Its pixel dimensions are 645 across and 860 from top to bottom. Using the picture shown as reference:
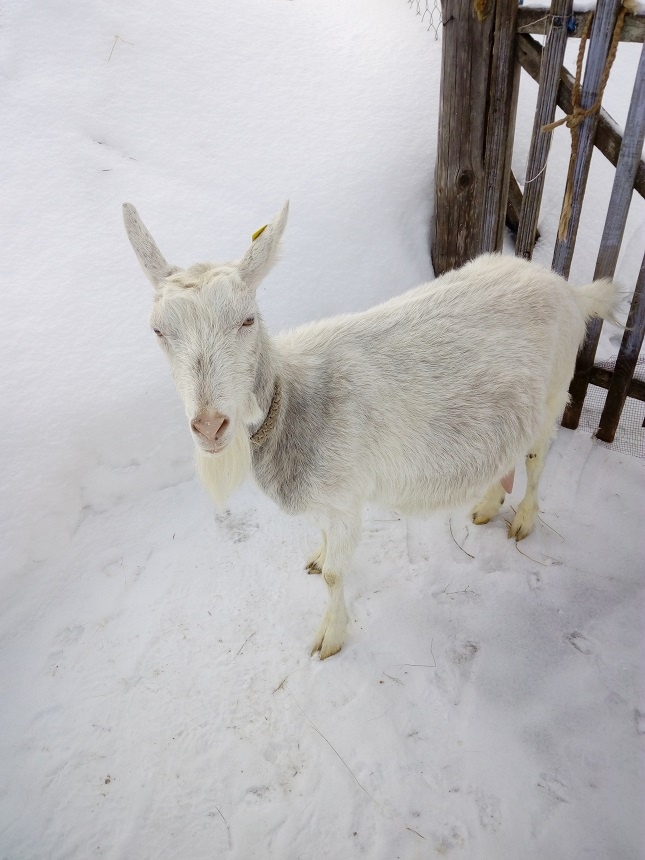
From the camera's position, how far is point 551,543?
3.18m

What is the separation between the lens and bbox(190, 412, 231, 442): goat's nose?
5.80 feet

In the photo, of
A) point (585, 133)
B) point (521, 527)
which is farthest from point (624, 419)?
point (585, 133)

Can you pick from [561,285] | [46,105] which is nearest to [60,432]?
[46,105]

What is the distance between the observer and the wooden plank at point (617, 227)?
2.62m

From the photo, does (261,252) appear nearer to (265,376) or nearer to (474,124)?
(265,376)

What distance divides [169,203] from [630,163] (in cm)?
300

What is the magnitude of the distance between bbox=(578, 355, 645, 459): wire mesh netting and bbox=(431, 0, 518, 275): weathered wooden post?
4.24 feet

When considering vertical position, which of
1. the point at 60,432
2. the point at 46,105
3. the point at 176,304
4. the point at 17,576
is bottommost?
the point at 17,576

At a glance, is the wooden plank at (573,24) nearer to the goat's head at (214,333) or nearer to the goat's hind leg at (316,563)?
the goat's head at (214,333)

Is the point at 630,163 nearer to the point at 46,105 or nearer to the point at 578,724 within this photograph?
the point at 578,724

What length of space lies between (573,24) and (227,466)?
113 inches

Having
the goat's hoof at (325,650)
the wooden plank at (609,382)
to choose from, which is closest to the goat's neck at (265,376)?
the goat's hoof at (325,650)

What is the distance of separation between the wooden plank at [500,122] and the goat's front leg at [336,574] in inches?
94.0

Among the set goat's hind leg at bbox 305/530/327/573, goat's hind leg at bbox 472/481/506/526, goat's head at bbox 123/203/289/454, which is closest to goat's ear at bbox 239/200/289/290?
goat's head at bbox 123/203/289/454
